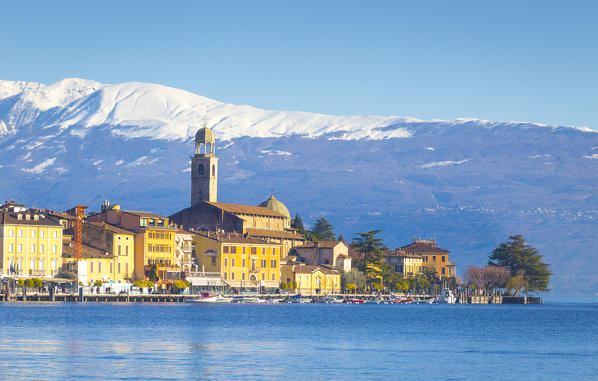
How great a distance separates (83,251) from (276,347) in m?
70.1

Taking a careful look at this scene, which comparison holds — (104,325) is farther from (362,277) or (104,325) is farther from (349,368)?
(362,277)

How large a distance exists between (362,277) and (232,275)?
26.1 m

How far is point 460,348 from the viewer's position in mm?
78000

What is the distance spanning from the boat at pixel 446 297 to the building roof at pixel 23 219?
226 feet

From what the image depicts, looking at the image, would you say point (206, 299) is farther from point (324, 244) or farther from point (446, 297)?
point (446, 297)

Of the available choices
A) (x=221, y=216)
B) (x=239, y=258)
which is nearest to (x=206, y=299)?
(x=239, y=258)

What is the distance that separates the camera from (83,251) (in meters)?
141

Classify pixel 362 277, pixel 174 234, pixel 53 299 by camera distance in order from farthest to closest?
pixel 362 277
pixel 174 234
pixel 53 299

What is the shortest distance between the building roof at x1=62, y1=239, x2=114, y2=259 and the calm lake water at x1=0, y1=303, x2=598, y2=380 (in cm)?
2482

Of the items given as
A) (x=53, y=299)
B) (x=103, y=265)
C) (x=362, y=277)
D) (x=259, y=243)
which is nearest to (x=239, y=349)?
(x=53, y=299)

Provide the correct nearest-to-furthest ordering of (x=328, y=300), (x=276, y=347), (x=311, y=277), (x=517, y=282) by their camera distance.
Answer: (x=276, y=347) → (x=328, y=300) → (x=311, y=277) → (x=517, y=282)

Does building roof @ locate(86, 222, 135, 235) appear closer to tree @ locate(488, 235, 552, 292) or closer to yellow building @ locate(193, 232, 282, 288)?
yellow building @ locate(193, 232, 282, 288)

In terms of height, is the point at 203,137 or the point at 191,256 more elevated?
the point at 203,137

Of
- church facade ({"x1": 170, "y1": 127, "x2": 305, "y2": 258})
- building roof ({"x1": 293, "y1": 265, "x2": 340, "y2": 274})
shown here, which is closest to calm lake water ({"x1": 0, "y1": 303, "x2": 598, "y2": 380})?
building roof ({"x1": 293, "y1": 265, "x2": 340, "y2": 274})
